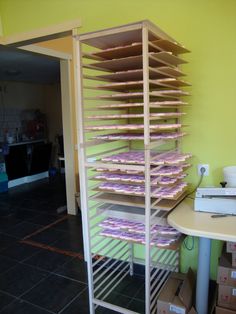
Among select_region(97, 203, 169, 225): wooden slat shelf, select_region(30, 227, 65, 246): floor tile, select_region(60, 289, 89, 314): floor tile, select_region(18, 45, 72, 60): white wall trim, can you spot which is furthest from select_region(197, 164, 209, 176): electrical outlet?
select_region(18, 45, 72, 60): white wall trim

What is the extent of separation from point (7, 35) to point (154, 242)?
7.75ft

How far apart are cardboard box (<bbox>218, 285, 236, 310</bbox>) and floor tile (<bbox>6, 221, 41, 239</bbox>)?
2.46m

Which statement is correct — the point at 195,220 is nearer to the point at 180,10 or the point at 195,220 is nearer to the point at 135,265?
the point at 135,265

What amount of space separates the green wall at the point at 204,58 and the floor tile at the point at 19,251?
5.76 feet

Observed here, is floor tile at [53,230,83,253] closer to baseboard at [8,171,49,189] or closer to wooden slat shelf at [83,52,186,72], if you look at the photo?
wooden slat shelf at [83,52,186,72]

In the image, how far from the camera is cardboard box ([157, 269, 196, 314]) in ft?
5.79

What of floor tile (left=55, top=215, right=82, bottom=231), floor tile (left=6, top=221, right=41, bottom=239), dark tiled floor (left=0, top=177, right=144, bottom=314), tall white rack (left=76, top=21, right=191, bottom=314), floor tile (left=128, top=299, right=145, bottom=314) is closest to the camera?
tall white rack (left=76, top=21, right=191, bottom=314)

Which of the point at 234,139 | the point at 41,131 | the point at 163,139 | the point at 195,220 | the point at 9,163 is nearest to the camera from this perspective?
the point at 195,220

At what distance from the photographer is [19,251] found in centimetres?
301

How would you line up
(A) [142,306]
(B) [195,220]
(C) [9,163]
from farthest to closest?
(C) [9,163] < (A) [142,306] < (B) [195,220]

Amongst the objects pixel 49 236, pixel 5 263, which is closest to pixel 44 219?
pixel 49 236

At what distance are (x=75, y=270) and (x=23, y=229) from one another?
1329mm

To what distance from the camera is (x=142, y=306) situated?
2.07 m

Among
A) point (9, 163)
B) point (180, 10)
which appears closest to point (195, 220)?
point (180, 10)
